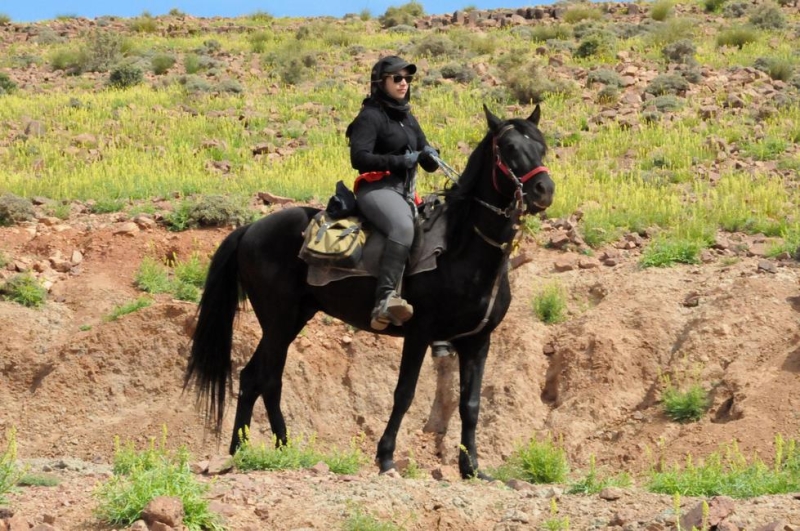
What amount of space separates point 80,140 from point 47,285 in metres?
7.98

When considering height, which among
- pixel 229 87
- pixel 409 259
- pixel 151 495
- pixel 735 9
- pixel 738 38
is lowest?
pixel 151 495

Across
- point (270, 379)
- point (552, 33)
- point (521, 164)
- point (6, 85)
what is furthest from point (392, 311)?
point (552, 33)

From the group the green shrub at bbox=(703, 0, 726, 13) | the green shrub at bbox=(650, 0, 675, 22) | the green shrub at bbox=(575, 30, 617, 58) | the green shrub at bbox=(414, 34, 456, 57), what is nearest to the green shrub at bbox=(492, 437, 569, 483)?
the green shrub at bbox=(575, 30, 617, 58)

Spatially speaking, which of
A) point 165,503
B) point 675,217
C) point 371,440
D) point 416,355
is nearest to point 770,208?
point 675,217

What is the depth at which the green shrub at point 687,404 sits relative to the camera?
11320 millimetres

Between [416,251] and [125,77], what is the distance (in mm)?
22695

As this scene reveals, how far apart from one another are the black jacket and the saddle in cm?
36

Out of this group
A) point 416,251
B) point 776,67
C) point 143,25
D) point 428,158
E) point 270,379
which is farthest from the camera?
point 143,25

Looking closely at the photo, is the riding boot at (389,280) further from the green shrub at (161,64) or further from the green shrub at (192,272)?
the green shrub at (161,64)

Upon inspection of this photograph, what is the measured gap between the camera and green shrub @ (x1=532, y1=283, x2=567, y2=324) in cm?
1337

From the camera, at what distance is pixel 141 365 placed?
13.6 metres

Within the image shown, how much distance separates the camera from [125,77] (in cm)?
Answer: 3028

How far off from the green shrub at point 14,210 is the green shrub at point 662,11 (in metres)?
25.7

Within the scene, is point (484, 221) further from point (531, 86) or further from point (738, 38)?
point (738, 38)
